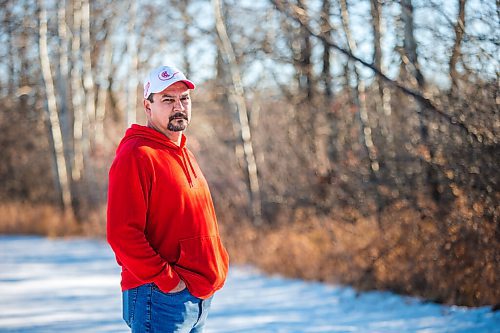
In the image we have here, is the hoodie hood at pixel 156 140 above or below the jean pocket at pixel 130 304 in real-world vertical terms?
above

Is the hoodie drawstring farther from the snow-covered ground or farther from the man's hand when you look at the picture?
the snow-covered ground

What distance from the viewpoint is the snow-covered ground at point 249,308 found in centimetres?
615

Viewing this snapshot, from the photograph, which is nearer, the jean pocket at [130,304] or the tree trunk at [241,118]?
the jean pocket at [130,304]

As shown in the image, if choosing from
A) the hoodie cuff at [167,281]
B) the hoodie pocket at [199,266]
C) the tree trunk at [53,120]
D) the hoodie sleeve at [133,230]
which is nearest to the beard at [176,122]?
→ the hoodie sleeve at [133,230]

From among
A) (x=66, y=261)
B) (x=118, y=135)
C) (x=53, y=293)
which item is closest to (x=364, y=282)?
(x=53, y=293)

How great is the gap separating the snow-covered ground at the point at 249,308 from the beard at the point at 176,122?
132 inches

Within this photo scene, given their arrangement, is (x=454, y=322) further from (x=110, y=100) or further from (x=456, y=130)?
(x=110, y=100)

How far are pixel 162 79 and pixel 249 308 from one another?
453 cm

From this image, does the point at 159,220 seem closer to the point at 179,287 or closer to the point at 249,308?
the point at 179,287

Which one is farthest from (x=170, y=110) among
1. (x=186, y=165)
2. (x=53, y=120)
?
(x=53, y=120)

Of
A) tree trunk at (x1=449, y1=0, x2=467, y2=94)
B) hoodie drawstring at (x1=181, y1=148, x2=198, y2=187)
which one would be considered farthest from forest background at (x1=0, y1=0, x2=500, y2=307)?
hoodie drawstring at (x1=181, y1=148, x2=198, y2=187)

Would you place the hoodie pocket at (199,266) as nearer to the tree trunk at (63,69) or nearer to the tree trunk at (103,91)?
the tree trunk at (63,69)

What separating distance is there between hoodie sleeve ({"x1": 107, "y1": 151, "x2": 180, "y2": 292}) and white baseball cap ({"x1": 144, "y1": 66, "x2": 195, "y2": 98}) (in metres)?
0.42

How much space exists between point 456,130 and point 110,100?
69.1 feet
